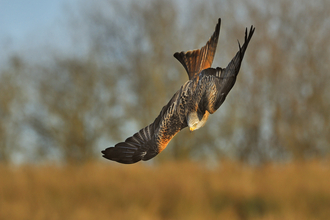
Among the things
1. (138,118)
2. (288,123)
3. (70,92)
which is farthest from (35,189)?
(288,123)

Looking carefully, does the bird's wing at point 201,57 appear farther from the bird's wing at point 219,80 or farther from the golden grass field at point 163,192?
the golden grass field at point 163,192

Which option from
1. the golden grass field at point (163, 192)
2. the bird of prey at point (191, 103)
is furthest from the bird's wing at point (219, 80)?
the golden grass field at point (163, 192)

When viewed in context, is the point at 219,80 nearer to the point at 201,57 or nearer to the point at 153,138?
the point at 201,57

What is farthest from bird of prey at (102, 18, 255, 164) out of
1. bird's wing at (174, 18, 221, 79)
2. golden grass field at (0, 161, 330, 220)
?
golden grass field at (0, 161, 330, 220)

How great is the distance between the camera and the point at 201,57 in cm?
77

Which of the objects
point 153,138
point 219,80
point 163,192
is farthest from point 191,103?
point 163,192

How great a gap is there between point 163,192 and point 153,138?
29.6 ft

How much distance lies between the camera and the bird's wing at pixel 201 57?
0.70 metres

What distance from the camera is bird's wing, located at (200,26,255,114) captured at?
1.98 feet

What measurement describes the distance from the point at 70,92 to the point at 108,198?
513 centimetres

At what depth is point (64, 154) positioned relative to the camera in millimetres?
14594

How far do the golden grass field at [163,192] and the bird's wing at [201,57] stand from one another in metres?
8.17

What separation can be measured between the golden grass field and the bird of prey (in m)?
8.11

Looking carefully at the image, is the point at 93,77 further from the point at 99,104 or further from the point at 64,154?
the point at 64,154
